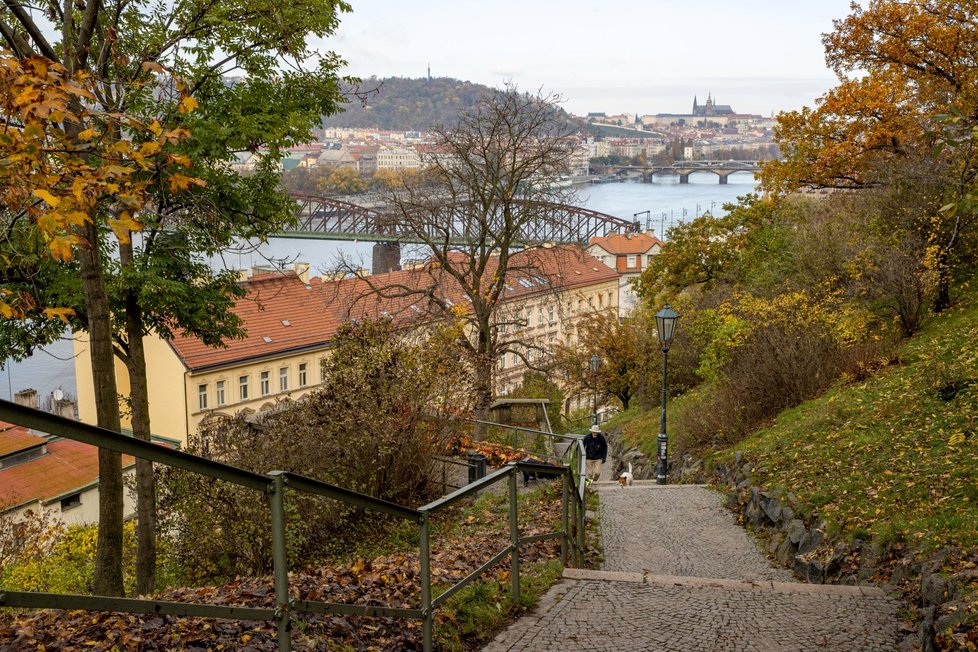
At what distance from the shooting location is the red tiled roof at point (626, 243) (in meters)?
77.4

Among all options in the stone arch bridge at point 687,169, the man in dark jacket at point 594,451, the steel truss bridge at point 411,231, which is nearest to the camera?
the man in dark jacket at point 594,451

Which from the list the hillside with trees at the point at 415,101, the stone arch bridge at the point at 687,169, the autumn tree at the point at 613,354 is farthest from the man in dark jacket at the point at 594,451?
the hillside with trees at the point at 415,101

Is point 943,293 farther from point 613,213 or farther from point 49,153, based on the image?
point 613,213

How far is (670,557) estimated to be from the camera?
8.48m

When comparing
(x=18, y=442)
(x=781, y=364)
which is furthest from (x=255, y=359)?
(x=781, y=364)

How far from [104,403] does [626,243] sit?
72782mm

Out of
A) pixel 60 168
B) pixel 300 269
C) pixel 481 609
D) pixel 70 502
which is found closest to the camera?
pixel 481 609

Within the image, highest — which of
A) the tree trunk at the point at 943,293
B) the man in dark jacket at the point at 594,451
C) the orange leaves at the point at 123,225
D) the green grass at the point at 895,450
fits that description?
the orange leaves at the point at 123,225

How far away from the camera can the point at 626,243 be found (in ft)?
257

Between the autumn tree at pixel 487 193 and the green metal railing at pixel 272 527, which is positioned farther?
the autumn tree at pixel 487 193

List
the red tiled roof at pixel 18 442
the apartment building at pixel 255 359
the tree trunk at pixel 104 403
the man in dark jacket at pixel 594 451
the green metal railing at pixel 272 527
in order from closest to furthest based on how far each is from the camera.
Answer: the green metal railing at pixel 272 527
the tree trunk at pixel 104 403
the man in dark jacket at pixel 594 451
the red tiled roof at pixel 18 442
the apartment building at pixel 255 359

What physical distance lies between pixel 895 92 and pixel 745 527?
534 inches

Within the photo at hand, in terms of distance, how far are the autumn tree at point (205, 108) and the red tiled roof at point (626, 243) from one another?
222 ft

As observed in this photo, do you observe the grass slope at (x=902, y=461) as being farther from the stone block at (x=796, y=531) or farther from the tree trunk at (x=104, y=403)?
the tree trunk at (x=104, y=403)
